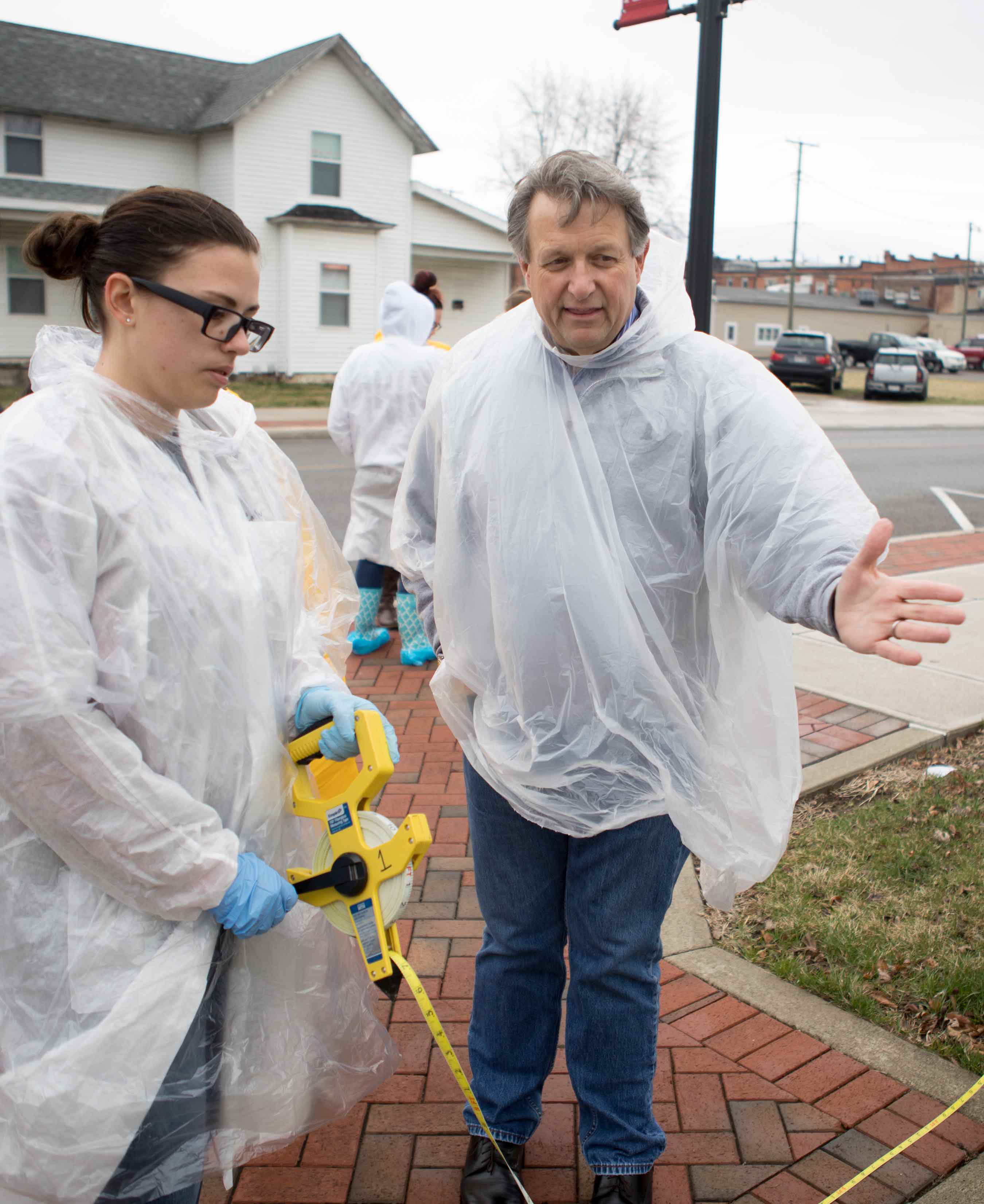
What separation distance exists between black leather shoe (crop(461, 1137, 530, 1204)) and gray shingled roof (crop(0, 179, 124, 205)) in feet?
66.0

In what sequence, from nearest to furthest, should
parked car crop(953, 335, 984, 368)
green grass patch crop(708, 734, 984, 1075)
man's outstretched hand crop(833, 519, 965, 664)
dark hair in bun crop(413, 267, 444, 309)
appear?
man's outstretched hand crop(833, 519, 965, 664)
green grass patch crop(708, 734, 984, 1075)
dark hair in bun crop(413, 267, 444, 309)
parked car crop(953, 335, 984, 368)

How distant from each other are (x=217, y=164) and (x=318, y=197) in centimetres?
200

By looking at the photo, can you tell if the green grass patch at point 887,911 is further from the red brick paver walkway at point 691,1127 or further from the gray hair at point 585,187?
the gray hair at point 585,187

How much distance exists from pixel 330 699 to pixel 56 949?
596mm

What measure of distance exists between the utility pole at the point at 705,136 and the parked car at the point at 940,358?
4488 cm

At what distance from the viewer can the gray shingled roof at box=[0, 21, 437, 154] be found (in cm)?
2023

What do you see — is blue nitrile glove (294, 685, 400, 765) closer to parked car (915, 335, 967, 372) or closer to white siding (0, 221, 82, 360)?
white siding (0, 221, 82, 360)

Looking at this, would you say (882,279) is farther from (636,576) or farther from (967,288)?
(636,576)

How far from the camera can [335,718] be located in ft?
6.40

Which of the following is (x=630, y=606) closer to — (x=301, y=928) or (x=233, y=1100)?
(x=301, y=928)

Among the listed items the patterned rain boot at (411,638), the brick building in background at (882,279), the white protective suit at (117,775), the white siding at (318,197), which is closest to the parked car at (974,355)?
the brick building in background at (882,279)

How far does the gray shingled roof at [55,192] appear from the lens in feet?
64.2

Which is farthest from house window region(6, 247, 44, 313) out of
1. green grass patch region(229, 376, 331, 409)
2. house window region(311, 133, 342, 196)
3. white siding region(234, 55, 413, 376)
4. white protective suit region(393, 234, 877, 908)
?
white protective suit region(393, 234, 877, 908)

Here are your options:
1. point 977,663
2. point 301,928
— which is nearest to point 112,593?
point 301,928
